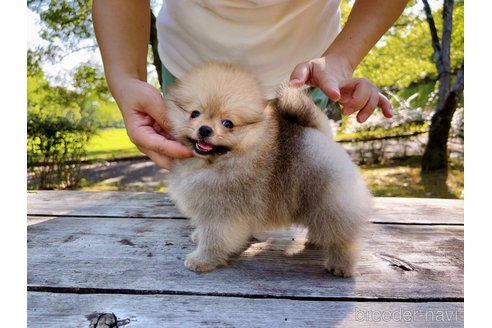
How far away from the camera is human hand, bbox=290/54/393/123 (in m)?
1.12

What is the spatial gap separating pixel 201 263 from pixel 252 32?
846 millimetres

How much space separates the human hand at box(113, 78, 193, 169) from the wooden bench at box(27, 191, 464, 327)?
32 centimetres

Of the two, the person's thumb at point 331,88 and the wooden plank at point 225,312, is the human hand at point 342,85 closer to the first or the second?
the person's thumb at point 331,88

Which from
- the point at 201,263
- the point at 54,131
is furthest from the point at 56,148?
the point at 201,263

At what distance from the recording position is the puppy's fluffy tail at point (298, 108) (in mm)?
1141

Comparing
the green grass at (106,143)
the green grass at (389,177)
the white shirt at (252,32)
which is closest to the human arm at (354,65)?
the white shirt at (252,32)

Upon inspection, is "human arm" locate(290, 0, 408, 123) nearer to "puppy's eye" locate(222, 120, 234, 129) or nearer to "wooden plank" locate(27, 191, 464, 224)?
"puppy's eye" locate(222, 120, 234, 129)

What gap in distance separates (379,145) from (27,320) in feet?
14.3

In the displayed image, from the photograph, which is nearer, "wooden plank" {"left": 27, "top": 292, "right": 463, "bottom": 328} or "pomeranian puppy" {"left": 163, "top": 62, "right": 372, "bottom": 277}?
"wooden plank" {"left": 27, "top": 292, "right": 463, "bottom": 328}

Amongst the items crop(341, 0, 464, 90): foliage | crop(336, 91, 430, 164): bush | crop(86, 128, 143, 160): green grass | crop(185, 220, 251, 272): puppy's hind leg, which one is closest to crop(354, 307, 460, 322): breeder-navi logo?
crop(185, 220, 251, 272): puppy's hind leg

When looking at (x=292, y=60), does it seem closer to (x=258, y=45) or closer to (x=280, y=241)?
(x=258, y=45)

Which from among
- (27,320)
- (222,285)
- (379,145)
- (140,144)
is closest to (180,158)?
(140,144)

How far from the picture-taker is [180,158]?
1.17 metres

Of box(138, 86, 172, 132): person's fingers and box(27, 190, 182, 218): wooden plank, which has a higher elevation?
box(138, 86, 172, 132): person's fingers
